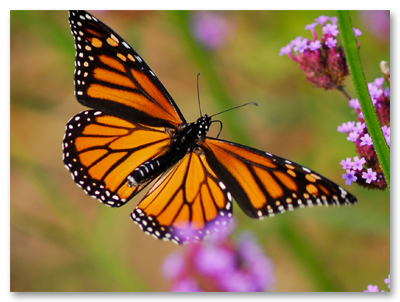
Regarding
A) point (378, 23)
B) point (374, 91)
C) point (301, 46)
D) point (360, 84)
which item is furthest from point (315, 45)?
point (378, 23)

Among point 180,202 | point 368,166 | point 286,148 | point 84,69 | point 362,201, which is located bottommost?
point 368,166

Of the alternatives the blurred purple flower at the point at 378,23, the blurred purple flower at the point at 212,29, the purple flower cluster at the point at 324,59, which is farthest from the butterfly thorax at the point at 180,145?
the blurred purple flower at the point at 212,29

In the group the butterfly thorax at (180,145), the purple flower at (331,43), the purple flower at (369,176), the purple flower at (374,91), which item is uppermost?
the purple flower at (331,43)

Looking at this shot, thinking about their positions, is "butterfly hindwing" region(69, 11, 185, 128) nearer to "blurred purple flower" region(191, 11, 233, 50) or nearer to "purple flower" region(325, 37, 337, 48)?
"purple flower" region(325, 37, 337, 48)

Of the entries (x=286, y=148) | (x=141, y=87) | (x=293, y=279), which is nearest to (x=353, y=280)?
(x=293, y=279)

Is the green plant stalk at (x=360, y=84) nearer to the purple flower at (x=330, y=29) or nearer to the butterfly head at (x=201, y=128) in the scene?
the purple flower at (x=330, y=29)

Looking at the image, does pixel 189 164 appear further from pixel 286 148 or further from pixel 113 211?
pixel 286 148

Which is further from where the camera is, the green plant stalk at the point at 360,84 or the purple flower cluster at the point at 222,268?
the purple flower cluster at the point at 222,268
